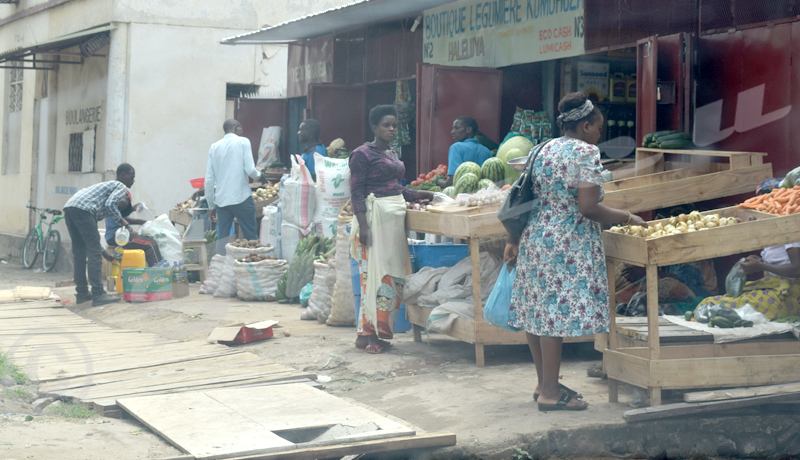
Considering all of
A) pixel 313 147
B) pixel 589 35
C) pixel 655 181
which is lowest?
pixel 655 181

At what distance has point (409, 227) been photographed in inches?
242

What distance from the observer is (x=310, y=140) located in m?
10.3

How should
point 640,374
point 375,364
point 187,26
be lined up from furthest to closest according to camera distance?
1. point 187,26
2. point 375,364
3. point 640,374

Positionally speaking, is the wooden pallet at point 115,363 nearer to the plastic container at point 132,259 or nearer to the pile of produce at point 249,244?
the plastic container at point 132,259

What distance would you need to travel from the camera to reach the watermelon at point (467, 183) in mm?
7164

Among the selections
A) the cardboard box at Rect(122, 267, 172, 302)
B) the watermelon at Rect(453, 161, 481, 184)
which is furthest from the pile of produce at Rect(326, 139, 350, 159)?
the watermelon at Rect(453, 161, 481, 184)

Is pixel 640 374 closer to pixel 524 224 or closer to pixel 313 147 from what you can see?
pixel 524 224

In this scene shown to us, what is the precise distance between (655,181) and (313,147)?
17.6 feet

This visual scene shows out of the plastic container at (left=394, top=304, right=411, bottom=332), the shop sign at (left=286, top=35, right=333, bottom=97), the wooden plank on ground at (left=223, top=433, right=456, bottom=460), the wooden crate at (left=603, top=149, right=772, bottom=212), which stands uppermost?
the shop sign at (left=286, top=35, right=333, bottom=97)

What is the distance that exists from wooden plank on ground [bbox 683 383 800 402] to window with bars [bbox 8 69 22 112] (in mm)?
17923

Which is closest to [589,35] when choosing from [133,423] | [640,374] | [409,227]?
[409,227]

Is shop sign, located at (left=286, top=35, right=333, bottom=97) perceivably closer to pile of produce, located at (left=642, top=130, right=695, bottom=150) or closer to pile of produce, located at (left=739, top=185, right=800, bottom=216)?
pile of produce, located at (left=642, top=130, right=695, bottom=150)

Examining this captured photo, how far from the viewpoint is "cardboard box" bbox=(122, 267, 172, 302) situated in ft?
30.4

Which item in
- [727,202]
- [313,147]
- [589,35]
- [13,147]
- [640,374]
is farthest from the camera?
[13,147]
